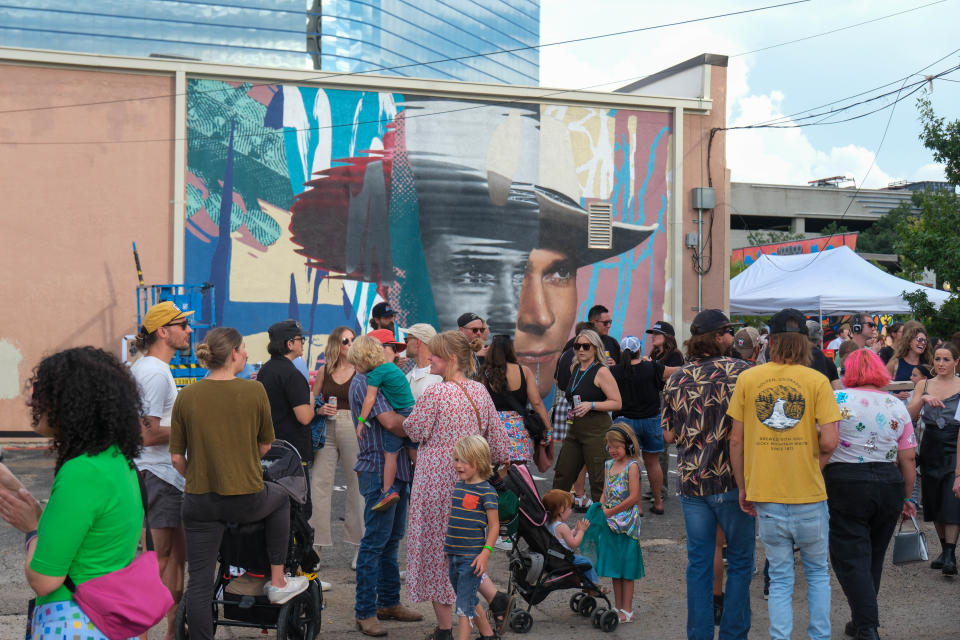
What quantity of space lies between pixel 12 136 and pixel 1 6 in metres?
100

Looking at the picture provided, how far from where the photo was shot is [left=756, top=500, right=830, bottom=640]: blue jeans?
4984 millimetres

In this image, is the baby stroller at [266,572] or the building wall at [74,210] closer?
the baby stroller at [266,572]

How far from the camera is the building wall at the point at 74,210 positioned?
1453 centimetres

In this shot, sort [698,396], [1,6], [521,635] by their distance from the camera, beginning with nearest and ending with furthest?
[698,396]
[521,635]
[1,6]

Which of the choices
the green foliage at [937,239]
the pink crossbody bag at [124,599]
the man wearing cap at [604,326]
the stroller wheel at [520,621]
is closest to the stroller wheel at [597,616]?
the stroller wheel at [520,621]

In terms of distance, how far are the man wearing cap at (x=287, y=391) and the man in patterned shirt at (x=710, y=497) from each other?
257cm

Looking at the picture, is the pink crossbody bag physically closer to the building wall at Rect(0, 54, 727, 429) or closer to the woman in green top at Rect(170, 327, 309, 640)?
the woman in green top at Rect(170, 327, 309, 640)

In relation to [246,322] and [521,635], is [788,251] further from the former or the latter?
[521,635]

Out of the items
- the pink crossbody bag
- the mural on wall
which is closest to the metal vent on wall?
the mural on wall

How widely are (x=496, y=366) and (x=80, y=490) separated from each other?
5.27 m

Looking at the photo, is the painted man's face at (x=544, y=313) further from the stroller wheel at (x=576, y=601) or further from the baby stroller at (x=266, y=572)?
the baby stroller at (x=266, y=572)

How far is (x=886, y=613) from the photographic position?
6.54m

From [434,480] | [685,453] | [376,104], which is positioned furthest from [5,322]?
[685,453]

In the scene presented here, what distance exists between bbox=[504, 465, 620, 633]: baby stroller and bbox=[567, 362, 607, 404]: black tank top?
2626 mm
